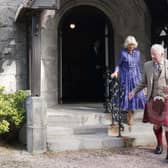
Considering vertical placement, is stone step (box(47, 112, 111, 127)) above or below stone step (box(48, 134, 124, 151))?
above

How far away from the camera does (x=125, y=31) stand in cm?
1178

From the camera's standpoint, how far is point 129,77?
891cm

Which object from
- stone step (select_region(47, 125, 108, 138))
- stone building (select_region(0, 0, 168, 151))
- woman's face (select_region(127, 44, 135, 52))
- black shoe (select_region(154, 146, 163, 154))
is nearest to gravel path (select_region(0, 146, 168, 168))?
black shoe (select_region(154, 146, 163, 154))

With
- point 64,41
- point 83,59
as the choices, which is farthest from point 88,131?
point 83,59

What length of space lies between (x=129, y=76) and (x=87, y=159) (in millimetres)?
2182

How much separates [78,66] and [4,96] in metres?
5.05

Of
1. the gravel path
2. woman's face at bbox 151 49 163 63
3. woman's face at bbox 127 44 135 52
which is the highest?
woman's face at bbox 127 44 135 52

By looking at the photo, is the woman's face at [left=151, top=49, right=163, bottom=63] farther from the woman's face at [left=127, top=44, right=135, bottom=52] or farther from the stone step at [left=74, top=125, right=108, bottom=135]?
the stone step at [left=74, top=125, right=108, bottom=135]

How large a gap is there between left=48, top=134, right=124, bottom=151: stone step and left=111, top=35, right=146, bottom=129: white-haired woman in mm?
773

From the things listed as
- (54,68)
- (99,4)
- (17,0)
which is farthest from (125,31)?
(17,0)

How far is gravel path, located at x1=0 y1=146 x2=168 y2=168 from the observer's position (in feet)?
23.1

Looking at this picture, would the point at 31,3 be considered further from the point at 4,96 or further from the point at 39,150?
the point at 39,150

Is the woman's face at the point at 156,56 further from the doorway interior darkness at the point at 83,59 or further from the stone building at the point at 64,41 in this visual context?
the doorway interior darkness at the point at 83,59

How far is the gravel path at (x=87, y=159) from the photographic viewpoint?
705 centimetres
